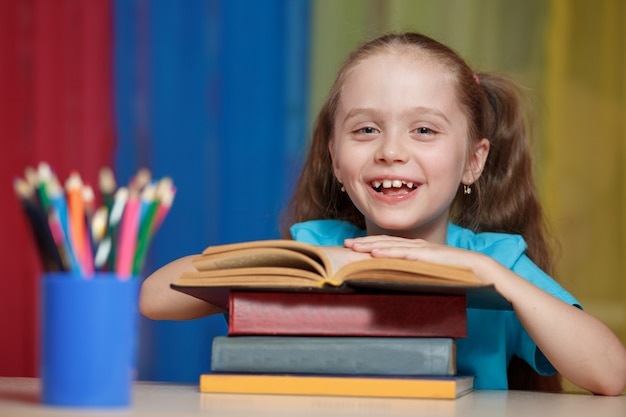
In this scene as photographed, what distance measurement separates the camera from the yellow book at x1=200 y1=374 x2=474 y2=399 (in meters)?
0.82

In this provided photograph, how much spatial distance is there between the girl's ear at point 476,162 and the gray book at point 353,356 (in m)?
0.61

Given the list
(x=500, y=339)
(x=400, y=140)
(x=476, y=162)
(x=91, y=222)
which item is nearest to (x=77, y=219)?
(x=91, y=222)

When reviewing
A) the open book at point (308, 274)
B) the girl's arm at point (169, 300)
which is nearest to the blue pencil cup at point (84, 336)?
the open book at point (308, 274)

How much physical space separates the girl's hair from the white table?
1.77 ft

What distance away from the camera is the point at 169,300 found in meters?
1.25

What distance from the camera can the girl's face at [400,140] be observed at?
4.14 feet

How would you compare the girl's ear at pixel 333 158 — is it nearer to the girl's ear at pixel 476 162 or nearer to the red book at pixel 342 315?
the girl's ear at pixel 476 162

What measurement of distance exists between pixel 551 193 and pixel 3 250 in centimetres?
148

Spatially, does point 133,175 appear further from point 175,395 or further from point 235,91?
point 175,395

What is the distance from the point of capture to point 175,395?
0.83 meters

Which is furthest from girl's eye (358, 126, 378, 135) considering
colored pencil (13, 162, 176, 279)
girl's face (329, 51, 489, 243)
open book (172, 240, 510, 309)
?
colored pencil (13, 162, 176, 279)

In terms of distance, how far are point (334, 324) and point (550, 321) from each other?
29 centimetres

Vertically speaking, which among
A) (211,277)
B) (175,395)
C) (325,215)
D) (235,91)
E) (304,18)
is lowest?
(175,395)

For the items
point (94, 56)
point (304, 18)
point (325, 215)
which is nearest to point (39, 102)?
point (94, 56)
